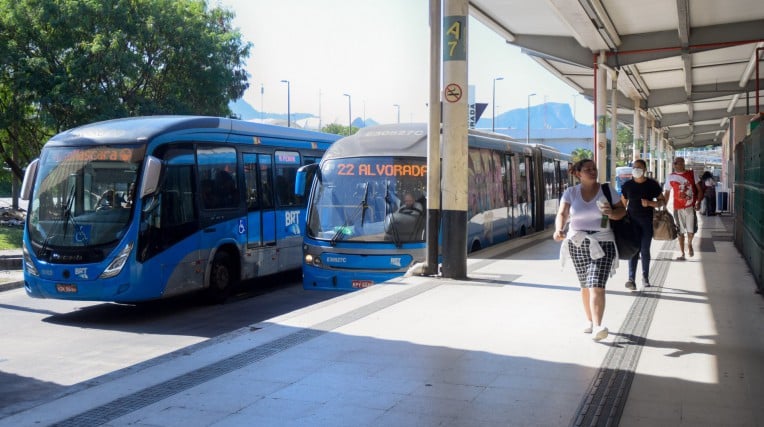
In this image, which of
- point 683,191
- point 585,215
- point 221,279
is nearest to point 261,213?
point 221,279

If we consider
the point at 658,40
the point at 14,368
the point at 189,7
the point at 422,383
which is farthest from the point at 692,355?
the point at 189,7

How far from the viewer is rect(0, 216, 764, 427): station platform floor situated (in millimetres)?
5781

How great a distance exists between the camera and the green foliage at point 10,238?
84.9ft

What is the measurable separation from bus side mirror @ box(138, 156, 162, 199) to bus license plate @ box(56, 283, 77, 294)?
5.33 ft

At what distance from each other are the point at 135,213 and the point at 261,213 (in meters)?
3.65

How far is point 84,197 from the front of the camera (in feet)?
40.8

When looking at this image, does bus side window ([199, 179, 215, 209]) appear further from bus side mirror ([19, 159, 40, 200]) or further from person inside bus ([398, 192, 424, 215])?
person inside bus ([398, 192, 424, 215])

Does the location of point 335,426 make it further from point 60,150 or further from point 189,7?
point 189,7

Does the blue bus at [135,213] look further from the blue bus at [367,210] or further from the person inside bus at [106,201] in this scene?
the blue bus at [367,210]

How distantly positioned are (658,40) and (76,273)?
59.7 feet

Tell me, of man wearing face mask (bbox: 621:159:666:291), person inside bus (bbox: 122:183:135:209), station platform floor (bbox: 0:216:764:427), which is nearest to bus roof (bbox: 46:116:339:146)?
person inside bus (bbox: 122:183:135:209)

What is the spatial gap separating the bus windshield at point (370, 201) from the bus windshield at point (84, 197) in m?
3.15

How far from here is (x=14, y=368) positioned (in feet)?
30.7

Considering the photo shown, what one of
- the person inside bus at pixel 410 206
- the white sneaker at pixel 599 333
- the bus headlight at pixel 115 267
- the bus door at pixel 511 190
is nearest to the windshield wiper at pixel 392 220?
the person inside bus at pixel 410 206
